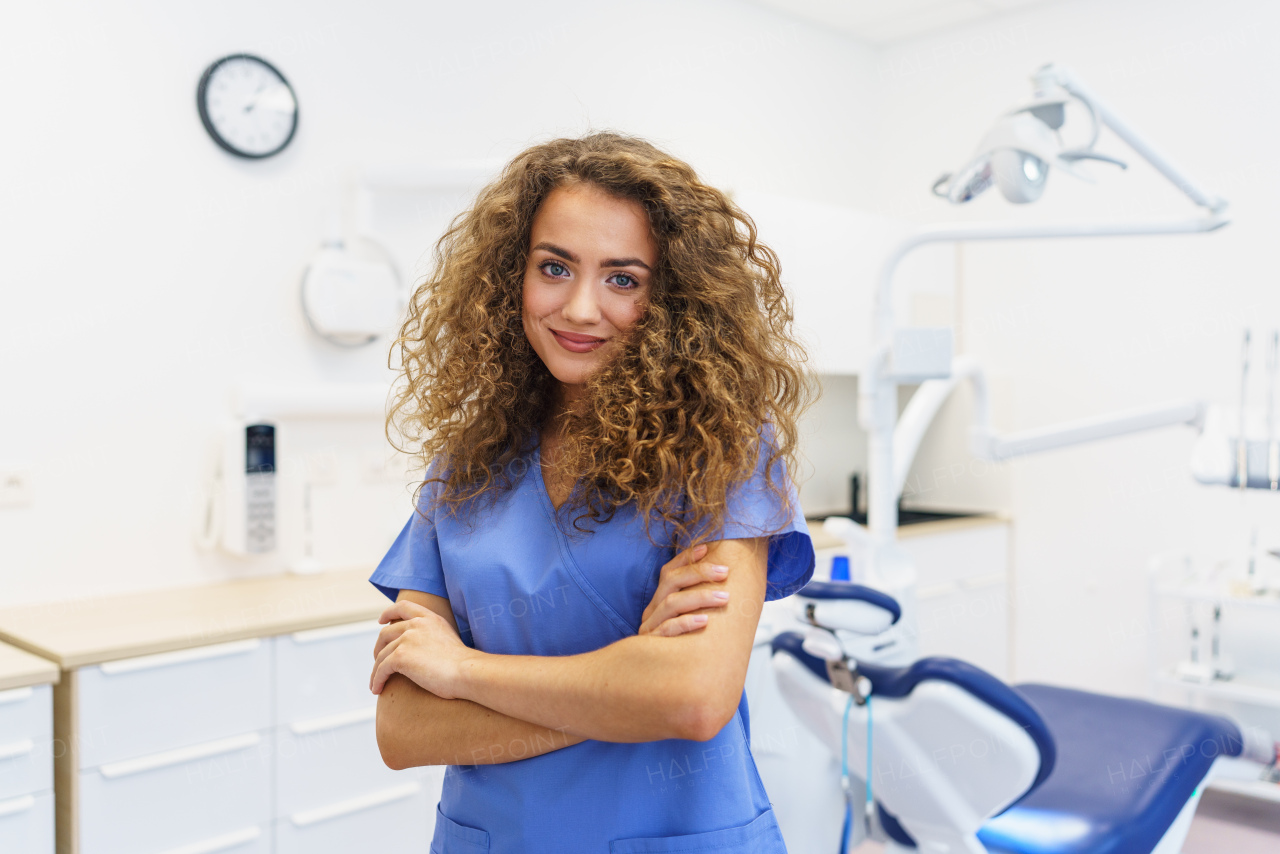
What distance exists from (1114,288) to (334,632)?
2.85 m

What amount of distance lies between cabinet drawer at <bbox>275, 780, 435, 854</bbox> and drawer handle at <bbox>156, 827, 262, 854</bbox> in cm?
6

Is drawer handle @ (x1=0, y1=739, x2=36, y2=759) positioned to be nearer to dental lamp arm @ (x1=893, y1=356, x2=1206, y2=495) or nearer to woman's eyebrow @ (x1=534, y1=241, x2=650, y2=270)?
woman's eyebrow @ (x1=534, y1=241, x2=650, y2=270)

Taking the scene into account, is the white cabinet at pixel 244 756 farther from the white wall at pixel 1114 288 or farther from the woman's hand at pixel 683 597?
the white wall at pixel 1114 288

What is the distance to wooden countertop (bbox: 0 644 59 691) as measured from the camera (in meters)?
1.63

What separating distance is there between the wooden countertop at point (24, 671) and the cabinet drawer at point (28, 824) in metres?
0.19

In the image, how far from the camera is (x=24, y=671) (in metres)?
1.65

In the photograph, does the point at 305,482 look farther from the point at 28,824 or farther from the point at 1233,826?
the point at 1233,826

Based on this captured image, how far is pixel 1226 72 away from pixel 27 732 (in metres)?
3.68

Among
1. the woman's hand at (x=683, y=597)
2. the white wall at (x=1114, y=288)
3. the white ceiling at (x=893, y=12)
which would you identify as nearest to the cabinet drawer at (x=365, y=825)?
the woman's hand at (x=683, y=597)

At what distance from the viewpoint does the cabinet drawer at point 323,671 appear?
2.00m

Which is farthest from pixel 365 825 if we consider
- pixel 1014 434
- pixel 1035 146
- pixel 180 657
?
pixel 1035 146

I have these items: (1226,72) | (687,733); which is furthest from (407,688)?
(1226,72)

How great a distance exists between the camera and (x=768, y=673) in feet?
8.92

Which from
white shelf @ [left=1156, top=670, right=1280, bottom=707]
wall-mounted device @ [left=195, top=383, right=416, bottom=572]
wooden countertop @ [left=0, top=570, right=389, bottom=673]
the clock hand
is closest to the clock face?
the clock hand
